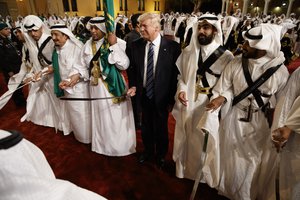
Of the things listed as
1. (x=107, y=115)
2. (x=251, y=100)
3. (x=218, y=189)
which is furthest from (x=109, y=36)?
(x=218, y=189)

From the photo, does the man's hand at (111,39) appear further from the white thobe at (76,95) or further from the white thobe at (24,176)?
the white thobe at (24,176)

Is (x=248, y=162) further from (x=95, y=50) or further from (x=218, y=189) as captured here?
(x=95, y=50)

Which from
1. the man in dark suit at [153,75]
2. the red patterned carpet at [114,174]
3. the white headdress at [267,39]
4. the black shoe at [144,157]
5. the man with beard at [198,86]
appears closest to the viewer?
the white headdress at [267,39]

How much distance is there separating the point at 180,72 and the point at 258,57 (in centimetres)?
81

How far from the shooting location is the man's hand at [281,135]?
1.59m

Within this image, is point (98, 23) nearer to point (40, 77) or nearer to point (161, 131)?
point (40, 77)

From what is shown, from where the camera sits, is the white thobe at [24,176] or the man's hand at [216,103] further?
the man's hand at [216,103]

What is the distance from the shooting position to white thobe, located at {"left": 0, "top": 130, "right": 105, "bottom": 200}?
721 mm

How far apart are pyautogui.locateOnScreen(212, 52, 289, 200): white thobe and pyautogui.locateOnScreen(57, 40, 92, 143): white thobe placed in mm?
2051

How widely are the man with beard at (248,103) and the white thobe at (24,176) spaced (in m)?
1.50

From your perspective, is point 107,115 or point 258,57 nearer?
point 258,57

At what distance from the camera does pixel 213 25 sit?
2.09m

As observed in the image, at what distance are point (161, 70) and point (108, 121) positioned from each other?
1152 millimetres

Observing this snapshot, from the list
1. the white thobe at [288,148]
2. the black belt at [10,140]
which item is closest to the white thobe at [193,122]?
the white thobe at [288,148]
